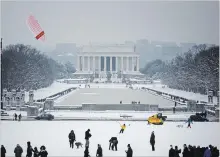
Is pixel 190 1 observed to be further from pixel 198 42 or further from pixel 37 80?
pixel 37 80

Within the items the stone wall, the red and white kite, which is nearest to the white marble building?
the stone wall

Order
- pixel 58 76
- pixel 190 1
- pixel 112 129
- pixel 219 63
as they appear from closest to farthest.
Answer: pixel 112 129 → pixel 190 1 → pixel 219 63 → pixel 58 76

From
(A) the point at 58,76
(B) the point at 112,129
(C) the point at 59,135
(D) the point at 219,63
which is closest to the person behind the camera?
(C) the point at 59,135

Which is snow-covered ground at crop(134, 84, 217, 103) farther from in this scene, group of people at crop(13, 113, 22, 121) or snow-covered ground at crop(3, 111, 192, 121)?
group of people at crop(13, 113, 22, 121)

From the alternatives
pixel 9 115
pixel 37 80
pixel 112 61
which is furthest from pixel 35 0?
pixel 112 61

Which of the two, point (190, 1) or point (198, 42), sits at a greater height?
point (190, 1)
